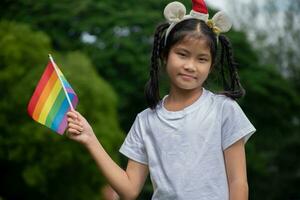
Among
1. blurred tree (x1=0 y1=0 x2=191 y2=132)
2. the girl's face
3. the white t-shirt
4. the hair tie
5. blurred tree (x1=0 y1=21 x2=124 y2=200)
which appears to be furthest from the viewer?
blurred tree (x1=0 y1=0 x2=191 y2=132)

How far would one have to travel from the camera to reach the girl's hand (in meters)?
3.62

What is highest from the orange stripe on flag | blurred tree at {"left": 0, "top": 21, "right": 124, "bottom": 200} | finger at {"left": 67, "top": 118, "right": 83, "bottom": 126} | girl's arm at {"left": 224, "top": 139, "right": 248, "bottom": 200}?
the orange stripe on flag

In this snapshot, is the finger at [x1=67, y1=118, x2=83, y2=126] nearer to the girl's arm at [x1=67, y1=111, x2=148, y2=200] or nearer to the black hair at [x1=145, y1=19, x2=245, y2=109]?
the girl's arm at [x1=67, y1=111, x2=148, y2=200]

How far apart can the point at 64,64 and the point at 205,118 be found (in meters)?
23.5

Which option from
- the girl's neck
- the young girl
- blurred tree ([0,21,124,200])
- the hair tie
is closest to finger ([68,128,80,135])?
the young girl

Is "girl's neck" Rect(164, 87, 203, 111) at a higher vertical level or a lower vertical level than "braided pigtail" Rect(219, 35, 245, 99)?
lower

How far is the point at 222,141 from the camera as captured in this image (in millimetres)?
3646

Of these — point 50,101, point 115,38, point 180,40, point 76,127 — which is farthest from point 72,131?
point 115,38

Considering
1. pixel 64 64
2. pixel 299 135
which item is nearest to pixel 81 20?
pixel 64 64

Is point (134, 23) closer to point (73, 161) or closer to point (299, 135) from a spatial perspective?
point (73, 161)

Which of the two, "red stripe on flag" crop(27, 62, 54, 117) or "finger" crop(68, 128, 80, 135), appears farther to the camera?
"red stripe on flag" crop(27, 62, 54, 117)

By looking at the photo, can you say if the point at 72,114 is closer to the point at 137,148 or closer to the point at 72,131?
the point at 72,131

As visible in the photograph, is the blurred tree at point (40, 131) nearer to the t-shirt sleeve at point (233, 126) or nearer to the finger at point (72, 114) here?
the finger at point (72, 114)

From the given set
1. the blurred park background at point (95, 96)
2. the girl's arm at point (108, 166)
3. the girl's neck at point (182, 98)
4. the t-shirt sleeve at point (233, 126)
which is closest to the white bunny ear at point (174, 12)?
the girl's neck at point (182, 98)
